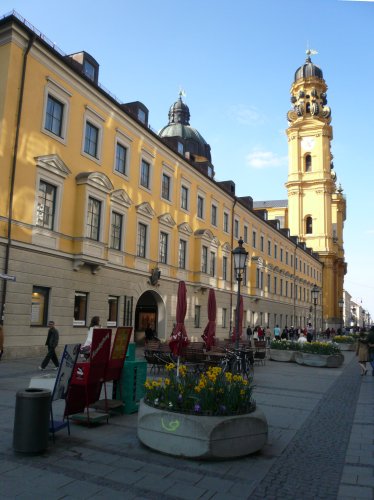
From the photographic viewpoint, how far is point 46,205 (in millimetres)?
18594

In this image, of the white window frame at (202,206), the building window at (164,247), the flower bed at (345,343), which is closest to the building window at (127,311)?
the building window at (164,247)

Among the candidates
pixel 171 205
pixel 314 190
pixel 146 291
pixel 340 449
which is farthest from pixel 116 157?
pixel 314 190

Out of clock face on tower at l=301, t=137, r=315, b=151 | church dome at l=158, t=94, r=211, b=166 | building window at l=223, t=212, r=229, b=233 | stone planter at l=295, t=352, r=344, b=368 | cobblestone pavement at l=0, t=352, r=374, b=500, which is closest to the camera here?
cobblestone pavement at l=0, t=352, r=374, b=500

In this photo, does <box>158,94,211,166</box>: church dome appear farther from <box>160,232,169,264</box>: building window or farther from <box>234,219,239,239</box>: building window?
<box>160,232,169,264</box>: building window

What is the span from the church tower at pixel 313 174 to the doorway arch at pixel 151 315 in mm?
49720

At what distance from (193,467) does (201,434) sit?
40 cm

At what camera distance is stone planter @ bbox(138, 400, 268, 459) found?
18.7 ft

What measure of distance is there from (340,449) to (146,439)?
2853 mm

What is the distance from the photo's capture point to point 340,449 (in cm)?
654

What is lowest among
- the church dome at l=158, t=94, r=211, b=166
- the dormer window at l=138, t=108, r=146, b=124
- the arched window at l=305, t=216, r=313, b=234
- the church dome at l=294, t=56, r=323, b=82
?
the dormer window at l=138, t=108, r=146, b=124

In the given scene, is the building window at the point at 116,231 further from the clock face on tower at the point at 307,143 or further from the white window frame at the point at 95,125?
the clock face on tower at the point at 307,143

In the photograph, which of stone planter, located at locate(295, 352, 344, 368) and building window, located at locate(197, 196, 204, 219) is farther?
building window, located at locate(197, 196, 204, 219)

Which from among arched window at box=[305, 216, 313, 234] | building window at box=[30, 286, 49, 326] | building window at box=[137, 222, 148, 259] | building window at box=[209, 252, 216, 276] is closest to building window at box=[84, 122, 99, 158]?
building window at box=[137, 222, 148, 259]

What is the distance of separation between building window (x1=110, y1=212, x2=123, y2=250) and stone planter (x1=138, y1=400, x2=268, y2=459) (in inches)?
668
